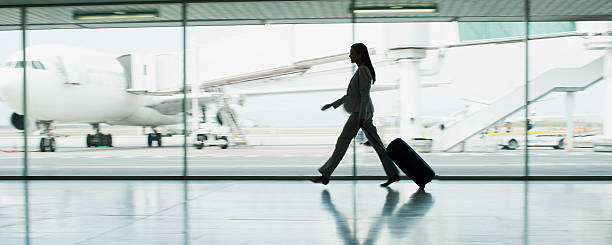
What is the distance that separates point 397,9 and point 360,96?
159 cm

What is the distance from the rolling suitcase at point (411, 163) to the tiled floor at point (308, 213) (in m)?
0.11

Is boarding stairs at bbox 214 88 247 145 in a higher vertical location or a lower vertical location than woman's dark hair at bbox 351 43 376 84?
lower

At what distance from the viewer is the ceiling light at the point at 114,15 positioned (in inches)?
208

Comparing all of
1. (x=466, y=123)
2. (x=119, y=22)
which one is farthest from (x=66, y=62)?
(x=466, y=123)

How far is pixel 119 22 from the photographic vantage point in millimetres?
5598

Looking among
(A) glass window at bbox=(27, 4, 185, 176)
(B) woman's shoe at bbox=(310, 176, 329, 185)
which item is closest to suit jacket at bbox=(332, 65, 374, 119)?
(B) woman's shoe at bbox=(310, 176, 329, 185)

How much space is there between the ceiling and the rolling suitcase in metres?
1.60

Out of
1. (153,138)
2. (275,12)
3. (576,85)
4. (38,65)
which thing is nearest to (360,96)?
(275,12)

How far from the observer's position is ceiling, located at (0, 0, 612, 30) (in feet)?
16.4

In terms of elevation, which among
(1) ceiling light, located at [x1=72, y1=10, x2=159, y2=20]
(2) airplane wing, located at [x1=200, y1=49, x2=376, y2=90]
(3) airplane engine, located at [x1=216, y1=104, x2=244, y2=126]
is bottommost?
(3) airplane engine, located at [x1=216, y1=104, x2=244, y2=126]

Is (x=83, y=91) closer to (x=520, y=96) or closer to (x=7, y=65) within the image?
(x=7, y=65)

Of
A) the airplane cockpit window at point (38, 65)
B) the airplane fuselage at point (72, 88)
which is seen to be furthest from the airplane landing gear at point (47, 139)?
the airplane cockpit window at point (38, 65)

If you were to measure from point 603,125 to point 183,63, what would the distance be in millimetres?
5489

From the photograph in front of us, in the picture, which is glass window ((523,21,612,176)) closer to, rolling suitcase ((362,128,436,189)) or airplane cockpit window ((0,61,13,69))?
rolling suitcase ((362,128,436,189))
